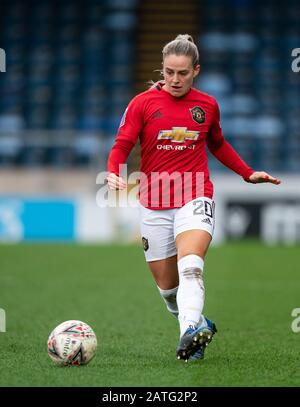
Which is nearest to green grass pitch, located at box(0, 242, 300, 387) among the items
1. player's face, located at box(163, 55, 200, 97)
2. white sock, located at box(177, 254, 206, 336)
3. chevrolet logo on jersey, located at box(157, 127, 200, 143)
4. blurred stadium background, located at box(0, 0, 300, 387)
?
blurred stadium background, located at box(0, 0, 300, 387)

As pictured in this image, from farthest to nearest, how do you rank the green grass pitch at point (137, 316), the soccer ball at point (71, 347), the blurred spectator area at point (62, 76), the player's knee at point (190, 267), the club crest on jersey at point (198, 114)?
the blurred spectator area at point (62, 76), the club crest on jersey at point (198, 114), the player's knee at point (190, 267), the soccer ball at point (71, 347), the green grass pitch at point (137, 316)

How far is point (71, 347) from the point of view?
5188mm

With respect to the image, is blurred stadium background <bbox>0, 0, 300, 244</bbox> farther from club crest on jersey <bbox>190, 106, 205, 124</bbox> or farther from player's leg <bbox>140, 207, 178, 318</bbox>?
club crest on jersey <bbox>190, 106, 205, 124</bbox>

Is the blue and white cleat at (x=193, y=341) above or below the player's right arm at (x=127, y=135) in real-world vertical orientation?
below

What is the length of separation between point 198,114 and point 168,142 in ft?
0.82

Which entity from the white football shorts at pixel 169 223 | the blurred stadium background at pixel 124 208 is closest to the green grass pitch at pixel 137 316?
the blurred stadium background at pixel 124 208

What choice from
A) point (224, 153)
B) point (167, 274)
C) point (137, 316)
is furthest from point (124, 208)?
point (167, 274)

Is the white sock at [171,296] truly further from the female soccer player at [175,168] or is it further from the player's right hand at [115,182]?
the player's right hand at [115,182]

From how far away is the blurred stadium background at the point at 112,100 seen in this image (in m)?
17.7

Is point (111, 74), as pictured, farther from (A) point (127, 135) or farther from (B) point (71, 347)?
(B) point (71, 347)

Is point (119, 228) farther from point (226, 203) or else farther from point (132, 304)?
point (132, 304)

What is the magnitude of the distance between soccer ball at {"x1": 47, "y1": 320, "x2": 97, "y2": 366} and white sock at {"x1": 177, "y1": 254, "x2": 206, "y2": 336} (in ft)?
1.76

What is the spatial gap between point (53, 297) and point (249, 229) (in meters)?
→ 8.83

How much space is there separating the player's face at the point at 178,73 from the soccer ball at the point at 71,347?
5.00 ft
